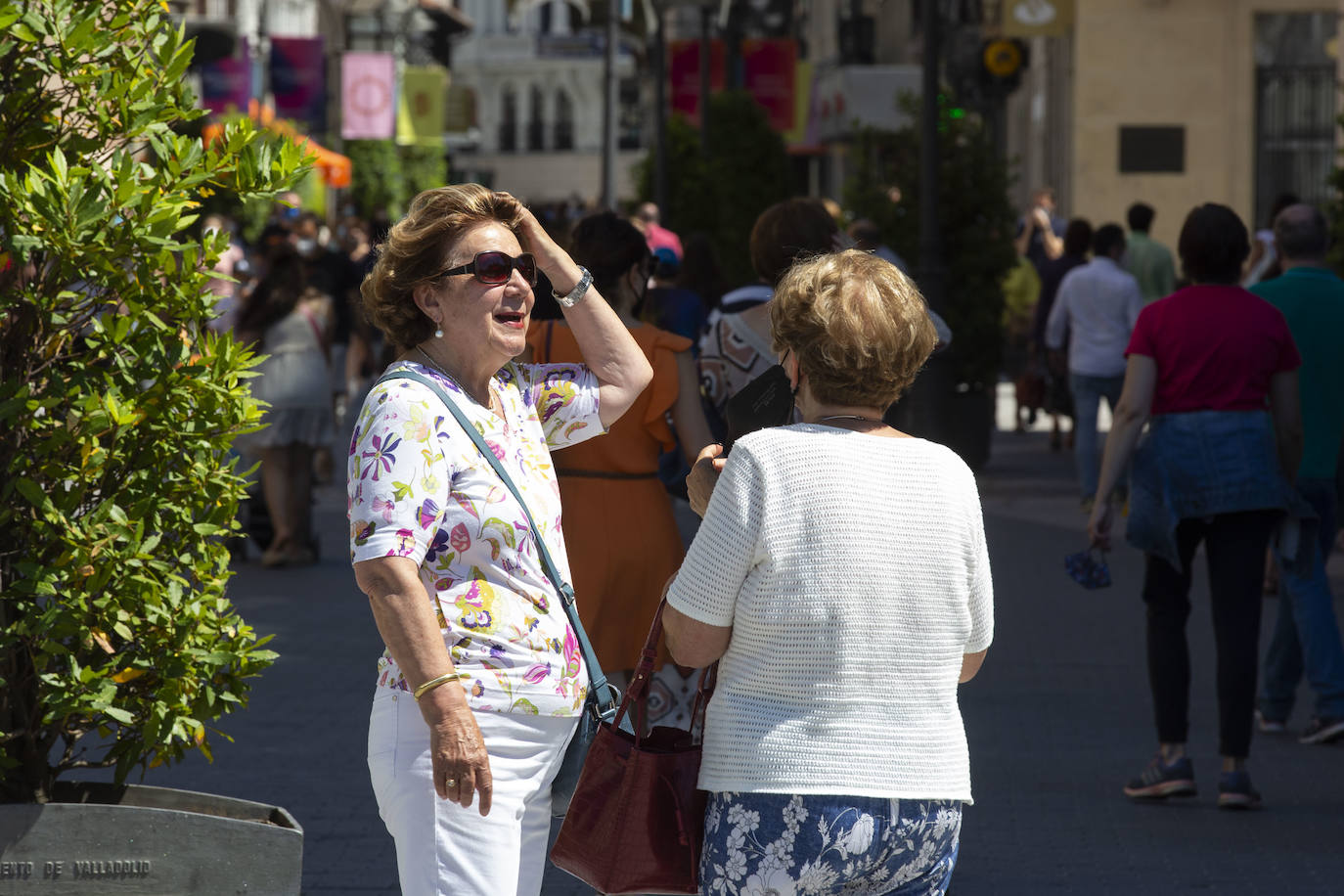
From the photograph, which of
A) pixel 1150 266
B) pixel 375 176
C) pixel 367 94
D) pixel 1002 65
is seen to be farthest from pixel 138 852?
pixel 375 176

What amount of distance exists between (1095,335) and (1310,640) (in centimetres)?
709

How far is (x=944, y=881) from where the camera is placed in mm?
3307

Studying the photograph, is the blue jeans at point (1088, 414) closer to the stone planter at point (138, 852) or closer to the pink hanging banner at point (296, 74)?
the stone planter at point (138, 852)

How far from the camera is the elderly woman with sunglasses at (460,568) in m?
3.34

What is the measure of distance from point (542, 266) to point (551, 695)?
32.8 inches

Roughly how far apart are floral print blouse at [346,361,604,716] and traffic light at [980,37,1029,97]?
20984mm

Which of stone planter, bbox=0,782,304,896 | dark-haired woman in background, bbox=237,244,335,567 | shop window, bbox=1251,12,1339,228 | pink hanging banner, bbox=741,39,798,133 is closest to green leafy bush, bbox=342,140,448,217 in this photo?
pink hanging banner, bbox=741,39,798,133

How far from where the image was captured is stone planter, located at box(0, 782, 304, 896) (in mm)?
4301

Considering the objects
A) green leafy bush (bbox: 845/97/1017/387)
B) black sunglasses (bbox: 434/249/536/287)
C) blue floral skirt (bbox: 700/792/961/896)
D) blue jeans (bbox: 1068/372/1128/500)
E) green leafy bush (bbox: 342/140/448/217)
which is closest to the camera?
blue floral skirt (bbox: 700/792/961/896)

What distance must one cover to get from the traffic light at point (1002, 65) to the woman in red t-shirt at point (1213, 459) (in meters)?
17.6

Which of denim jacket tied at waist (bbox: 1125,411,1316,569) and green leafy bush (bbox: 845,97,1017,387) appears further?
green leafy bush (bbox: 845,97,1017,387)

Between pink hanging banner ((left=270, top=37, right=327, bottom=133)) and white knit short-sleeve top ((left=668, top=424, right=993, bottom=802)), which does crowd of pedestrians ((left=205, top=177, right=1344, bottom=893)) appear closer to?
white knit short-sleeve top ((left=668, top=424, right=993, bottom=802))

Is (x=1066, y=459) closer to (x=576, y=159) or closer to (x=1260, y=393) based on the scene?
(x=1260, y=393)

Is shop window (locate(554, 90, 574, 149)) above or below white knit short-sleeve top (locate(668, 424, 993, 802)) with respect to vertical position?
above
